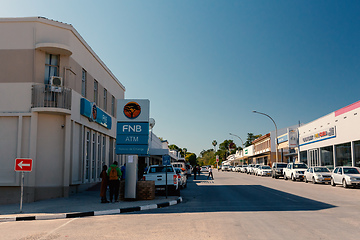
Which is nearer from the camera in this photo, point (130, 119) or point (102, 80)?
point (130, 119)

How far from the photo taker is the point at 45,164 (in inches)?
671

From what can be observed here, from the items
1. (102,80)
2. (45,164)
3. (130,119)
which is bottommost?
(45,164)

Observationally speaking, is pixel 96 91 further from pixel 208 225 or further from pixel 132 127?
pixel 208 225

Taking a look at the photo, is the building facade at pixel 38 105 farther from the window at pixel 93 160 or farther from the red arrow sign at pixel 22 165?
the window at pixel 93 160

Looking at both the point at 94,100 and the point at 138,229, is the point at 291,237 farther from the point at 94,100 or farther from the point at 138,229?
the point at 94,100

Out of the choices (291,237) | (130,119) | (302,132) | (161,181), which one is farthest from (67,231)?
(302,132)

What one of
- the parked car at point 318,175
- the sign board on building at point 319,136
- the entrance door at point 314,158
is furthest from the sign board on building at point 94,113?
the entrance door at point 314,158

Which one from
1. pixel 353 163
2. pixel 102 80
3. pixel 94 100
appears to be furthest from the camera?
pixel 353 163

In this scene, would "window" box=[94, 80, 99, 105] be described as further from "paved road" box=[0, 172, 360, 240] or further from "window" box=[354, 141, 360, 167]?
"window" box=[354, 141, 360, 167]

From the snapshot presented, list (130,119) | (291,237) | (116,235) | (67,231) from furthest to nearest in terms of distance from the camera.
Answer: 1. (130,119)
2. (67,231)
3. (116,235)
4. (291,237)

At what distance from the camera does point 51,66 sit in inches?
704

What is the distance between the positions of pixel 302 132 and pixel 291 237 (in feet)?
139

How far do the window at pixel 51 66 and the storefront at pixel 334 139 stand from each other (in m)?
25.3

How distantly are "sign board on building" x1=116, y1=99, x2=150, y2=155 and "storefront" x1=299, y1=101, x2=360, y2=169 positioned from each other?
22.1 meters
